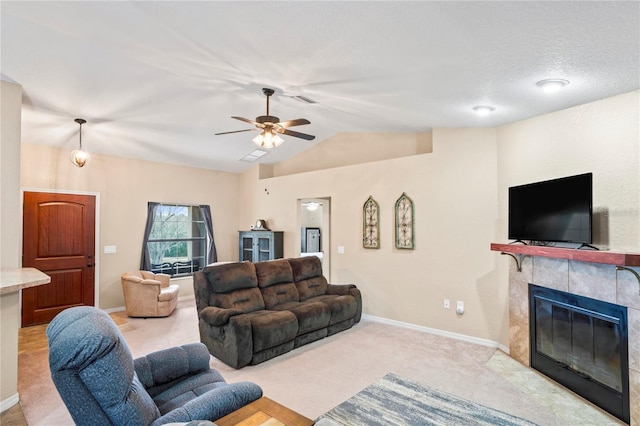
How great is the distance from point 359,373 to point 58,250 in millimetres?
4972

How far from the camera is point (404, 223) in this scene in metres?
5.00

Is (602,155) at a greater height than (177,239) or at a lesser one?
greater

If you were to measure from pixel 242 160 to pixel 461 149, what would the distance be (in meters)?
4.26

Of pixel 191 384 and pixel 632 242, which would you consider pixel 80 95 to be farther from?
pixel 632 242

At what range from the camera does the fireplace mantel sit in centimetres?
238

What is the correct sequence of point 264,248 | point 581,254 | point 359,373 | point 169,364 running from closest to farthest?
point 169,364
point 581,254
point 359,373
point 264,248

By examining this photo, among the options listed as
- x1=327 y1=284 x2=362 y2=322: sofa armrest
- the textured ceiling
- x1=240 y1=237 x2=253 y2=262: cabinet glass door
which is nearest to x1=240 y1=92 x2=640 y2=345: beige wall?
the textured ceiling

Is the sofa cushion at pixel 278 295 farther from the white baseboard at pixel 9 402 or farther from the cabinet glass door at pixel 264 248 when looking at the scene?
the white baseboard at pixel 9 402

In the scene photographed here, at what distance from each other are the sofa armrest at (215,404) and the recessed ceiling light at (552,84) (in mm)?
3253

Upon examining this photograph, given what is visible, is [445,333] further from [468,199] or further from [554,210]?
[554,210]

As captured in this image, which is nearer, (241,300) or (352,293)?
(241,300)

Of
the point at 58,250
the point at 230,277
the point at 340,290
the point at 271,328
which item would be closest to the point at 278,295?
the point at 230,277

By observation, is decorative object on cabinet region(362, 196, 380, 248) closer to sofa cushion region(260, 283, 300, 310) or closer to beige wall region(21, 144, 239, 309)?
sofa cushion region(260, 283, 300, 310)

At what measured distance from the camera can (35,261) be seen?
16.7 ft
